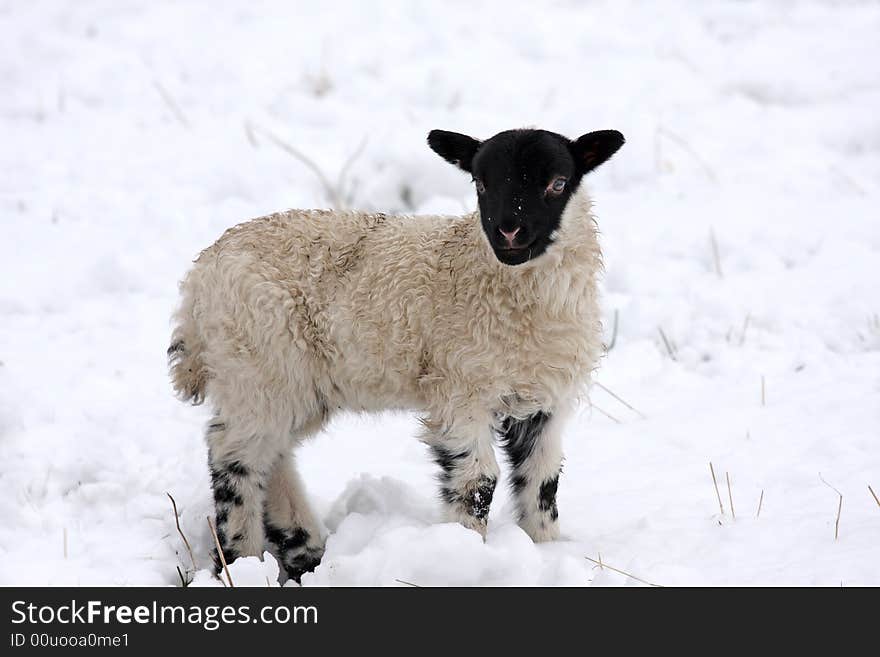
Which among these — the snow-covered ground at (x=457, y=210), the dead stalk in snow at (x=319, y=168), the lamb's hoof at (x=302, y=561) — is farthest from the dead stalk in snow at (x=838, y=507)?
the dead stalk in snow at (x=319, y=168)

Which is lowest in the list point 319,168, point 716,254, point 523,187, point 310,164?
point 523,187

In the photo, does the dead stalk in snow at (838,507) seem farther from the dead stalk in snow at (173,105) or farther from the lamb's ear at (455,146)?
the dead stalk in snow at (173,105)

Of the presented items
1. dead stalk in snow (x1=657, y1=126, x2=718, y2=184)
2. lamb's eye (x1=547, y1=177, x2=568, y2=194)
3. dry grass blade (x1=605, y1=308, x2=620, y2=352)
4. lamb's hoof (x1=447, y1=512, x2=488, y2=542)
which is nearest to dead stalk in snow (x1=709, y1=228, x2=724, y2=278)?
dry grass blade (x1=605, y1=308, x2=620, y2=352)

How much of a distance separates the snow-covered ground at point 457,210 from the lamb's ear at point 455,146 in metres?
1.68

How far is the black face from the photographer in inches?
178

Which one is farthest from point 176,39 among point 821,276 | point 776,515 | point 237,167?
point 776,515

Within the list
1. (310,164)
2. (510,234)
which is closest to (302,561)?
(510,234)

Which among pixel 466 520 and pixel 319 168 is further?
pixel 319 168

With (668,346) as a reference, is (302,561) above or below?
below

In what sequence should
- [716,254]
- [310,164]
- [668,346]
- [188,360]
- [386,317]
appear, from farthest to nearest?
[310,164] → [716,254] → [668,346] → [188,360] → [386,317]

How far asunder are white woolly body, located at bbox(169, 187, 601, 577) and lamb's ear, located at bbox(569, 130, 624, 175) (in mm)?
152

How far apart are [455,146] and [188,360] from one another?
1722 mm

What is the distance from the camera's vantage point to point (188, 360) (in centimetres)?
536

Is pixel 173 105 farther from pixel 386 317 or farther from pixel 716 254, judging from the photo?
pixel 386 317
